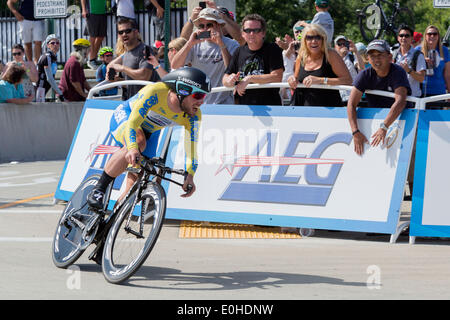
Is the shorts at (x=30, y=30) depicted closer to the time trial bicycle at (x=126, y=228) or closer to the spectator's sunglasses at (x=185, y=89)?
the time trial bicycle at (x=126, y=228)

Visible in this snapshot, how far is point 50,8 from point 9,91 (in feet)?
6.63

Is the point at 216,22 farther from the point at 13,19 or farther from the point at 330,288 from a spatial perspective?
the point at 13,19

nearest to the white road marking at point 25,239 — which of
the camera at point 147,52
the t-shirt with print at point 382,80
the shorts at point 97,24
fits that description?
the camera at point 147,52

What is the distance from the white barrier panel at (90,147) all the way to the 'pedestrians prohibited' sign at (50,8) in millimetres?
6913

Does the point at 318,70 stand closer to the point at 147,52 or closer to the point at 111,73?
the point at 147,52

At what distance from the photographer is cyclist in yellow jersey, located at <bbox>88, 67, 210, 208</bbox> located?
6586mm

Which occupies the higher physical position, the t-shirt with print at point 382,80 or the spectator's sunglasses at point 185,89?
the spectator's sunglasses at point 185,89

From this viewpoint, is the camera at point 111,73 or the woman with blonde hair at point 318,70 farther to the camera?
the camera at point 111,73

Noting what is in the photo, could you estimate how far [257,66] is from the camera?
9.47 metres

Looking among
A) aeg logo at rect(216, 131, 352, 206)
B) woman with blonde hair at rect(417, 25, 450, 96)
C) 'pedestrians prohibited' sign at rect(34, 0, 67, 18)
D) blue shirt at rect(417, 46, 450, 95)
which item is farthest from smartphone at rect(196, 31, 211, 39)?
'pedestrians prohibited' sign at rect(34, 0, 67, 18)

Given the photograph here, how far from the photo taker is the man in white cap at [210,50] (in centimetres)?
990

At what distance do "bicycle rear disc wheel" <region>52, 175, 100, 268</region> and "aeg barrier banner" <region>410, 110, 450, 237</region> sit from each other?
334 cm

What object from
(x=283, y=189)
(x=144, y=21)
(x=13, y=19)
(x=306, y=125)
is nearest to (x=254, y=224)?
(x=283, y=189)
